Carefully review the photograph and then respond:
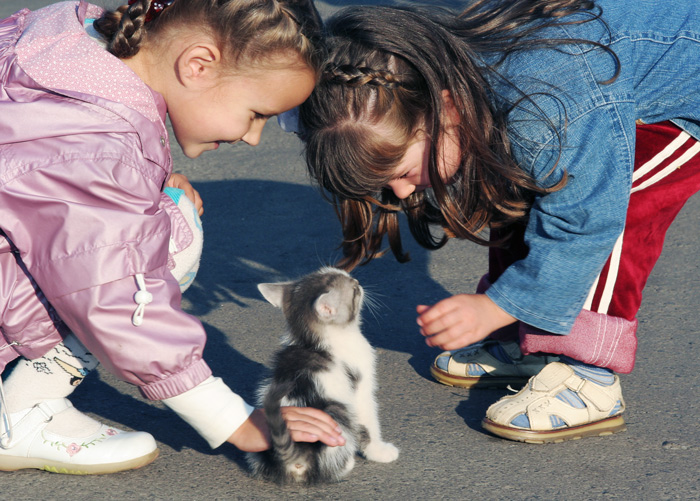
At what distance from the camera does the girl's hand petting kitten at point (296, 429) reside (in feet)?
7.29

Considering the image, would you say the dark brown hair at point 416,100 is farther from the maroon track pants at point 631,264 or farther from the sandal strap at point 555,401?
the sandal strap at point 555,401

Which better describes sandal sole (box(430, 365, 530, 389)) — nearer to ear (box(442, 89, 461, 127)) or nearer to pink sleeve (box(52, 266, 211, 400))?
ear (box(442, 89, 461, 127))

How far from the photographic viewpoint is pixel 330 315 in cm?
264

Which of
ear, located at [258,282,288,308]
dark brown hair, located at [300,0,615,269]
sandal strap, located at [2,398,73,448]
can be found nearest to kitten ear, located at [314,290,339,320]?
ear, located at [258,282,288,308]

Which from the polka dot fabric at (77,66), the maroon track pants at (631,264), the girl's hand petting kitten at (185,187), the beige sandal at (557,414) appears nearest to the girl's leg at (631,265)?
the maroon track pants at (631,264)

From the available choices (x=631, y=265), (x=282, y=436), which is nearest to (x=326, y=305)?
(x=282, y=436)

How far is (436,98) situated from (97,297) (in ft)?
3.86

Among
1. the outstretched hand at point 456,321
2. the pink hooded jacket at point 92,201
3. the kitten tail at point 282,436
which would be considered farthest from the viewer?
the outstretched hand at point 456,321

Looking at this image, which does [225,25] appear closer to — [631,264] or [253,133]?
[253,133]

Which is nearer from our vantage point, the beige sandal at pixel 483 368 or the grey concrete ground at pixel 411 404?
the grey concrete ground at pixel 411 404

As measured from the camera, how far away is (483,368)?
292cm

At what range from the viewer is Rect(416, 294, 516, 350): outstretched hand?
250 centimetres

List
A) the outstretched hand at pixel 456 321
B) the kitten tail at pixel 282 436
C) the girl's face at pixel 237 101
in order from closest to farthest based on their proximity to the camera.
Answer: the kitten tail at pixel 282 436 → the girl's face at pixel 237 101 → the outstretched hand at pixel 456 321

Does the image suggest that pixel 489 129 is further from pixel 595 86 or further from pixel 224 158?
pixel 224 158
